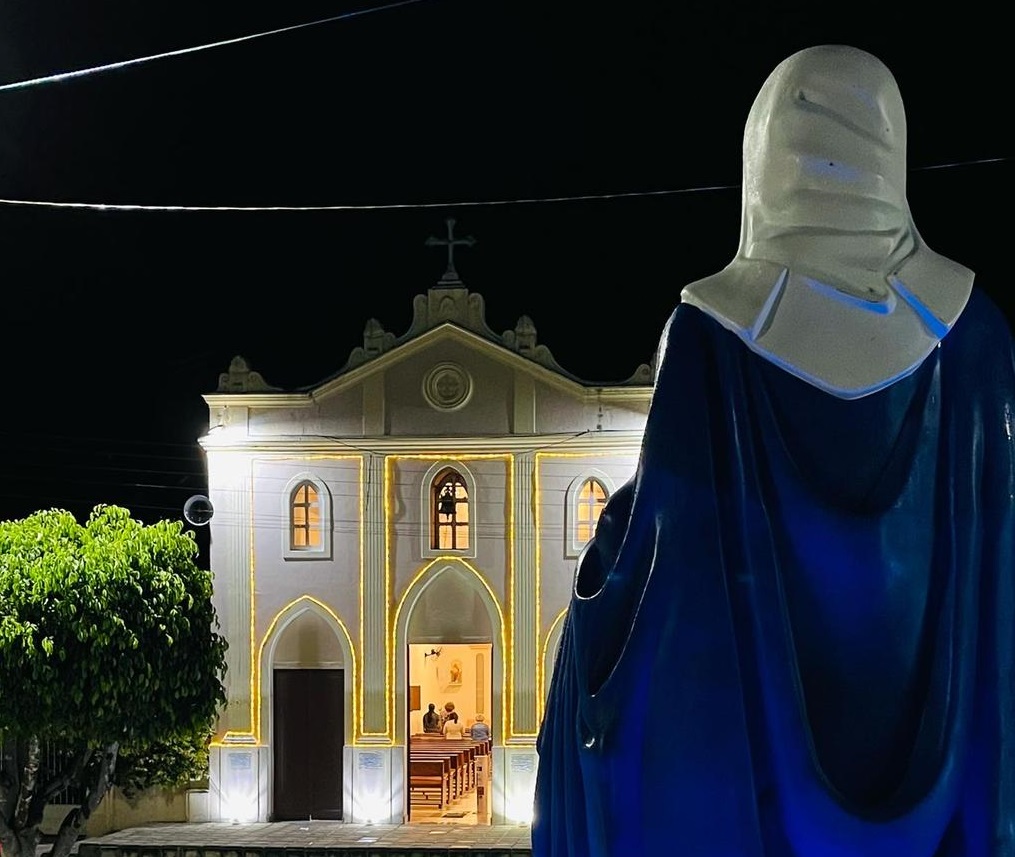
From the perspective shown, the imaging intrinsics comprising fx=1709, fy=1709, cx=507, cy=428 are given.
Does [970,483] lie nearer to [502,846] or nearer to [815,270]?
[815,270]

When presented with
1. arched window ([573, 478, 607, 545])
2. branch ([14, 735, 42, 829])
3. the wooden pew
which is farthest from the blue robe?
the wooden pew

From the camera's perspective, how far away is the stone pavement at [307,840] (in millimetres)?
20875

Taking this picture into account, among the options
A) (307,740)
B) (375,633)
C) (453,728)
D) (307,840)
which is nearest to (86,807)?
(307,840)

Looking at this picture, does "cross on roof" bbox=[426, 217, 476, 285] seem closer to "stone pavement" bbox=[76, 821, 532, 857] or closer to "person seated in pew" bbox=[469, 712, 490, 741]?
"person seated in pew" bbox=[469, 712, 490, 741]

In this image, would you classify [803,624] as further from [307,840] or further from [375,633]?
[375,633]

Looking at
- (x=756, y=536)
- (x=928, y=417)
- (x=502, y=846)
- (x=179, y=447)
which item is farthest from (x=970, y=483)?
(x=179, y=447)

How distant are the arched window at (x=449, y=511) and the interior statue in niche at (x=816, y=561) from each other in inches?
824

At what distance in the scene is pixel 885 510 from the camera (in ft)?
9.84

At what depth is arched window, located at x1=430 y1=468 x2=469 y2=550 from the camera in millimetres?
24066

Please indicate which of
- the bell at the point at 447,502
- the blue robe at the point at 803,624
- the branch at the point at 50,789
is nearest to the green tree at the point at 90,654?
the branch at the point at 50,789

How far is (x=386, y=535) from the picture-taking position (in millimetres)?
23953

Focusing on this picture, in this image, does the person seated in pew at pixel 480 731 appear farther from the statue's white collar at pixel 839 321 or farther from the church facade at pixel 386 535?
the statue's white collar at pixel 839 321

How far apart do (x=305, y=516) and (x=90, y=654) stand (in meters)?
5.84

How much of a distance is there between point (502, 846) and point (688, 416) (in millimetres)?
18612
